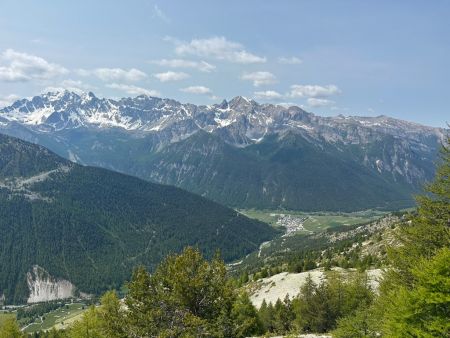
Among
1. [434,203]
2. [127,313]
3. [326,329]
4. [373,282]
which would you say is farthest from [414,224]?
[373,282]

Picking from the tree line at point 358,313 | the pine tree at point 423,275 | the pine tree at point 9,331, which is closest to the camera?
the pine tree at point 423,275

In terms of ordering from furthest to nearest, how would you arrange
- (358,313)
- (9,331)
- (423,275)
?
(9,331), (358,313), (423,275)

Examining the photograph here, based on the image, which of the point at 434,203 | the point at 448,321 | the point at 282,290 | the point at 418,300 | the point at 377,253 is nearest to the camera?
the point at 448,321

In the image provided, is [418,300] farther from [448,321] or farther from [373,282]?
[373,282]

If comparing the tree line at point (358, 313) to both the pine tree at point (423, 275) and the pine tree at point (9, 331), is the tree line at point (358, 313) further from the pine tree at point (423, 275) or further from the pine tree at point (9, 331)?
the pine tree at point (9, 331)

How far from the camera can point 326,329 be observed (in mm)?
62688

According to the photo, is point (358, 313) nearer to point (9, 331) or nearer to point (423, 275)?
point (423, 275)

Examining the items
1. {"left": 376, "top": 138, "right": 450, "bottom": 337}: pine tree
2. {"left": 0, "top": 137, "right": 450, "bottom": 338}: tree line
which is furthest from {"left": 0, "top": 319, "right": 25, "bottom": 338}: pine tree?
{"left": 376, "top": 138, "right": 450, "bottom": 337}: pine tree

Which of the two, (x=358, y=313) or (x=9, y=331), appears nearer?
(x=358, y=313)

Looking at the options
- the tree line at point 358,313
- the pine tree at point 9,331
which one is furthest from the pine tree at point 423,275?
the pine tree at point 9,331

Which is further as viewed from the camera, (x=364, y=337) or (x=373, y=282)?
(x=373, y=282)

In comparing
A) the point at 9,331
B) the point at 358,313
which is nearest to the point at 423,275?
the point at 358,313

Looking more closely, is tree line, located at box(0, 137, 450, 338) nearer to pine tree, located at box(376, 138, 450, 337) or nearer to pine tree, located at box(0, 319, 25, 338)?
pine tree, located at box(376, 138, 450, 337)

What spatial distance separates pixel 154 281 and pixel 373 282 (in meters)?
53.2
